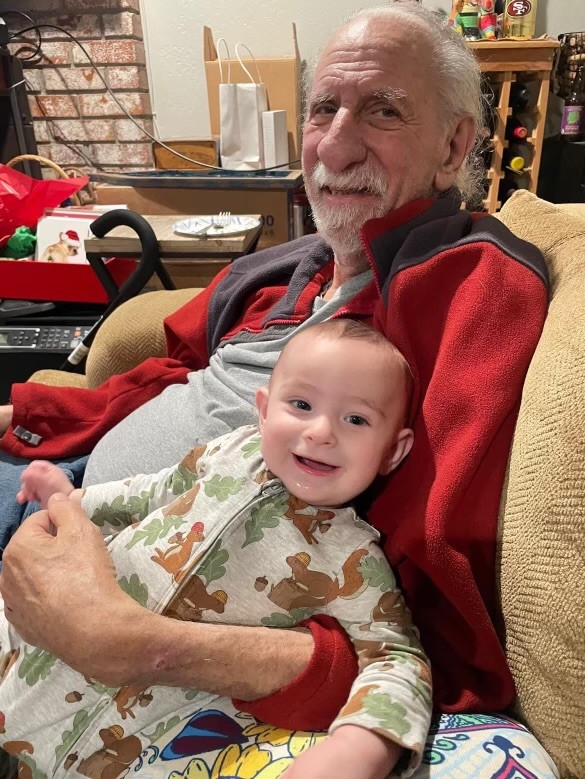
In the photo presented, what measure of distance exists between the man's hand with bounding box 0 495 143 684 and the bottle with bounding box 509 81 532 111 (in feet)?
8.33

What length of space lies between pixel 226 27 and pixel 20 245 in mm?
1779

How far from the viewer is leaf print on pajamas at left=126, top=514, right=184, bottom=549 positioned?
2.75 ft

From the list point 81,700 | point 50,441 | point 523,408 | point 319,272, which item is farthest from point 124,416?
point 523,408

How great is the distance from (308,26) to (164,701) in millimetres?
3080

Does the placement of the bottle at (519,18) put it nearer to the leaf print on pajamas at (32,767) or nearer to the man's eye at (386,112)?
the man's eye at (386,112)

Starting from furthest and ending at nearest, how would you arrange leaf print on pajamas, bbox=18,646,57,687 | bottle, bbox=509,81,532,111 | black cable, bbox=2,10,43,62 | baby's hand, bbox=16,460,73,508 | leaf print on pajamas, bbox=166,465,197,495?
black cable, bbox=2,10,43,62
bottle, bbox=509,81,532,111
baby's hand, bbox=16,460,73,508
leaf print on pajamas, bbox=166,465,197,495
leaf print on pajamas, bbox=18,646,57,687

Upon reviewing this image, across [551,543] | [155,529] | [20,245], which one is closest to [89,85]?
[20,245]

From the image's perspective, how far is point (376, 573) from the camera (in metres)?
0.75

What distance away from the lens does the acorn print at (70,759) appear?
0.78 metres

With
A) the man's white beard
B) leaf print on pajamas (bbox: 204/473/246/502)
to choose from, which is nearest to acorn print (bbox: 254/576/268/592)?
leaf print on pajamas (bbox: 204/473/246/502)

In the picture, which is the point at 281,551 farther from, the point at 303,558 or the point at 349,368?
the point at 349,368

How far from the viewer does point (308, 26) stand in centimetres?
296

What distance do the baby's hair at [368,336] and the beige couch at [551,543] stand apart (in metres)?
0.15

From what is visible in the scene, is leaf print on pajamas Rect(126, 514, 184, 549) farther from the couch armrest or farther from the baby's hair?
the couch armrest
